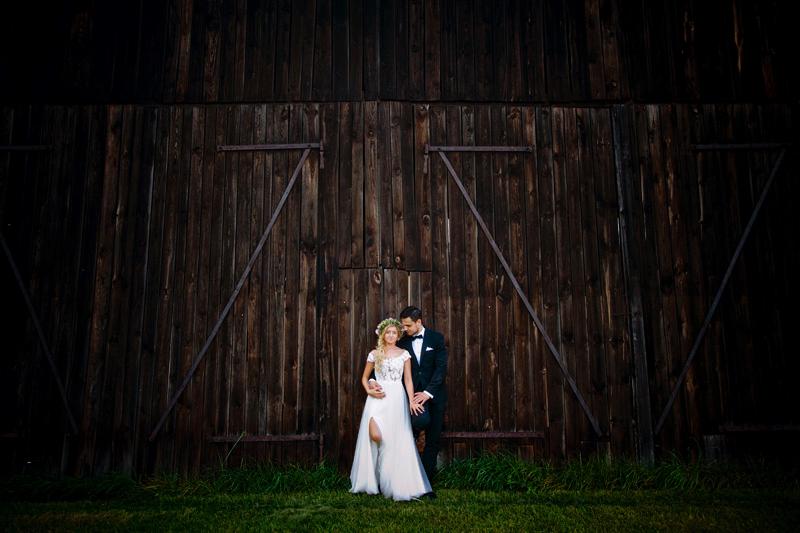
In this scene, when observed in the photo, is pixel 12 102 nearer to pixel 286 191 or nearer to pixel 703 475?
pixel 286 191

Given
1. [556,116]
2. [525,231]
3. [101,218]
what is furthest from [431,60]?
[101,218]

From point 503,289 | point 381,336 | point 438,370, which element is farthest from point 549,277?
point 381,336

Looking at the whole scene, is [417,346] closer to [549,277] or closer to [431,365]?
[431,365]

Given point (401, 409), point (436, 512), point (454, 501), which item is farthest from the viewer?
point (401, 409)

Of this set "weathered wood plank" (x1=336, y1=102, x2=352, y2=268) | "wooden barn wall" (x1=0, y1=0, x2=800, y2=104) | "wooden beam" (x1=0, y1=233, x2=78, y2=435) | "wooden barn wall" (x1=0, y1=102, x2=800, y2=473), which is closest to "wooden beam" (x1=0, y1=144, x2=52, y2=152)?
"wooden barn wall" (x1=0, y1=102, x2=800, y2=473)

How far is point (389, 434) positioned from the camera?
5324 mm

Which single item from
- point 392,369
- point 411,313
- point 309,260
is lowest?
point 392,369

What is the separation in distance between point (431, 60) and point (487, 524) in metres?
5.26

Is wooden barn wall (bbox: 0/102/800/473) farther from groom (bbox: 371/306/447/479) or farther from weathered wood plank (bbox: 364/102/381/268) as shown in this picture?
groom (bbox: 371/306/447/479)

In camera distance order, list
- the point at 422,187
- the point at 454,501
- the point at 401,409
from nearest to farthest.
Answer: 1. the point at 454,501
2. the point at 401,409
3. the point at 422,187

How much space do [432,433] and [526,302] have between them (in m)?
1.92

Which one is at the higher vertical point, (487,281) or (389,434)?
(487,281)

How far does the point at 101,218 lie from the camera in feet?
21.5

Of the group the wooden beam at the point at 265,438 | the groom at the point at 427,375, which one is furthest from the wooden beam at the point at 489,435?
the wooden beam at the point at 265,438
